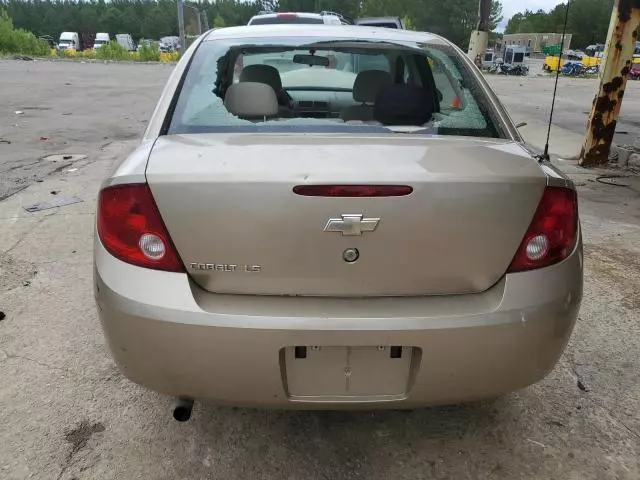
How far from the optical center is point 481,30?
9453mm

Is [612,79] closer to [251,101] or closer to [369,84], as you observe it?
[369,84]

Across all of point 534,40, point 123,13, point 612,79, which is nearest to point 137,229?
point 612,79

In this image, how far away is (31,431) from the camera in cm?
224

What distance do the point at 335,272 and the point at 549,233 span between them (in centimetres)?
71

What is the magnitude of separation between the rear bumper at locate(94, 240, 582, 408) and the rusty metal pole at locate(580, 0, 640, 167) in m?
6.56

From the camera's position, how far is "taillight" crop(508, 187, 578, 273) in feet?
5.87

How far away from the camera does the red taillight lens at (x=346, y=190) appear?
1.65 meters

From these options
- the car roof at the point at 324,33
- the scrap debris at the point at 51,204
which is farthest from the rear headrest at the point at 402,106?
the scrap debris at the point at 51,204

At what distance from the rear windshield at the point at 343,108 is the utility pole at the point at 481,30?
6.96 metres

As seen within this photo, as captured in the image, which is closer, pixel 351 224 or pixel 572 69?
pixel 351 224

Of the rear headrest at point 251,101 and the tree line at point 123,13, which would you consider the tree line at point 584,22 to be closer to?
the tree line at point 123,13

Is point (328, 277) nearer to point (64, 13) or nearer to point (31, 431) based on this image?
point (31, 431)

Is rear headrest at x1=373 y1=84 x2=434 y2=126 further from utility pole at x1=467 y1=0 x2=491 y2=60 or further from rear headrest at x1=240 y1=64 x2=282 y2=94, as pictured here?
utility pole at x1=467 y1=0 x2=491 y2=60

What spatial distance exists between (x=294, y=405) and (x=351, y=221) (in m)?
0.64
